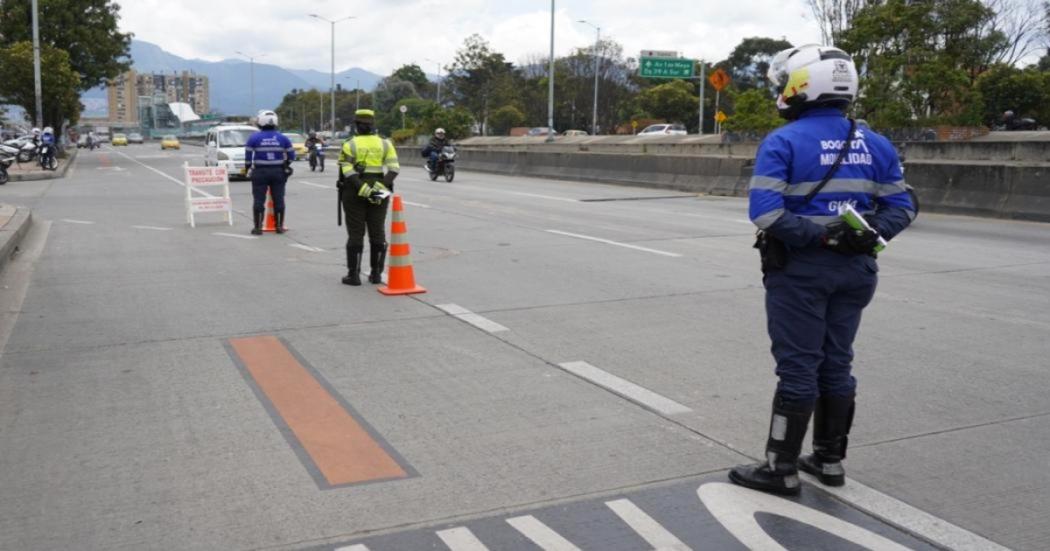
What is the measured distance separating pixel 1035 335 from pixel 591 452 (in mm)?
4465

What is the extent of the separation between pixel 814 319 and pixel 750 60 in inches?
3700

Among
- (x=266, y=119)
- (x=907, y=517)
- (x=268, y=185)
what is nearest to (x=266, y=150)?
(x=268, y=185)

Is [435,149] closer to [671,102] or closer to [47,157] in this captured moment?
[47,157]

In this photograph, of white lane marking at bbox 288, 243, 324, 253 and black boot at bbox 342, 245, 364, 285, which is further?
white lane marking at bbox 288, 243, 324, 253

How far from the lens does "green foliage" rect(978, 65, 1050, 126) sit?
139ft

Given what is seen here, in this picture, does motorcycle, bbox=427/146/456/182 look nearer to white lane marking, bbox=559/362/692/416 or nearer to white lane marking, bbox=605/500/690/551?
white lane marking, bbox=559/362/692/416

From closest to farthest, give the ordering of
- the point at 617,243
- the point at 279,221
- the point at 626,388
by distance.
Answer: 1. the point at 626,388
2. the point at 617,243
3. the point at 279,221

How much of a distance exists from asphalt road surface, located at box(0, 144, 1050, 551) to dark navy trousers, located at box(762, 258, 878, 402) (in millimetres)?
544

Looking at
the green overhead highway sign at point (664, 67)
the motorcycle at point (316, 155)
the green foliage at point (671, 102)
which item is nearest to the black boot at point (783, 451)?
the motorcycle at point (316, 155)

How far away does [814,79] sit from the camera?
171 inches

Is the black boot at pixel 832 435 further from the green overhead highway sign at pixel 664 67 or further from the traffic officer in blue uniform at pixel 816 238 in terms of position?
the green overhead highway sign at pixel 664 67

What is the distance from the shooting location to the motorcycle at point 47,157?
35625 millimetres

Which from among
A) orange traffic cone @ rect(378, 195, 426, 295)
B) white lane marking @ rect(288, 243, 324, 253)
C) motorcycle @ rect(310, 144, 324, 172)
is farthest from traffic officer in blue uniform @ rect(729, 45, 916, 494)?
motorcycle @ rect(310, 144, 324, 172)

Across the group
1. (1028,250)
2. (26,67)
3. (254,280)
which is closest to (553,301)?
(254,280)
